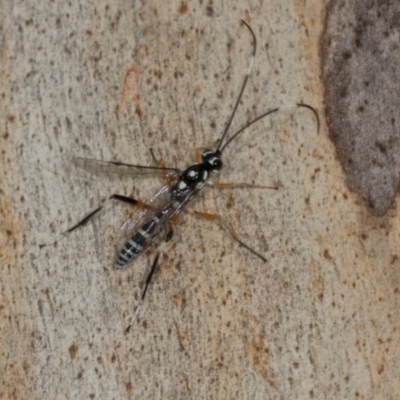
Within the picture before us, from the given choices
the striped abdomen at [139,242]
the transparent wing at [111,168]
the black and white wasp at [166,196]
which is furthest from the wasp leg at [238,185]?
the striped abdomen at [139,242]

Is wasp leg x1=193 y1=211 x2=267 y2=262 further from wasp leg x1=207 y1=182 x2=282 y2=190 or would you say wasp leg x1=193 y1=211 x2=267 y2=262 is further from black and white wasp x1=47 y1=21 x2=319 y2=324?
wasp leg x1=207 y1=182 x2=282 y2=190

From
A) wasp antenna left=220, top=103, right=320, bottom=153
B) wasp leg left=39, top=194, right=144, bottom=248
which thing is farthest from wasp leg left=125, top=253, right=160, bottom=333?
wasp antenna left=220, top=103, right=320, bottom=153

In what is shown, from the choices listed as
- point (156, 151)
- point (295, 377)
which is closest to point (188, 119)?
point (156, 151)

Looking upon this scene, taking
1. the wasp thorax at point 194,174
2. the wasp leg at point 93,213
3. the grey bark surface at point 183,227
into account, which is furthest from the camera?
the wasp thorax at point 194,174

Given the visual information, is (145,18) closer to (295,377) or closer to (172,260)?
(172,260)

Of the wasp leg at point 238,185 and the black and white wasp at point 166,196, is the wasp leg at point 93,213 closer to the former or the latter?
the black and white wasp at point 166,196

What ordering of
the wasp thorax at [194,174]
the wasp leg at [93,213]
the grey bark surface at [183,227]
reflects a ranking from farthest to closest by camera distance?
the wasp thorax at [194,174] → the wasp leg at [93,213] → the grey bark surface at [183,227]

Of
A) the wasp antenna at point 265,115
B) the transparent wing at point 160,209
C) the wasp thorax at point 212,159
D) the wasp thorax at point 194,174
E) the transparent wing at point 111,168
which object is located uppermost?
the wasp antenna at point 265,115
